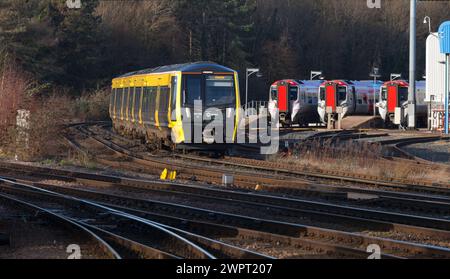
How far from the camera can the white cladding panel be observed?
141 feet

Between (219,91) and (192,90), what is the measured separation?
0.82 metres

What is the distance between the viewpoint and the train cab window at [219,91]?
2362 cm

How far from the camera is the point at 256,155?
26.2 meters

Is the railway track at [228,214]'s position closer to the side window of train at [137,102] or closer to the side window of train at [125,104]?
the side window of train at [137,102]

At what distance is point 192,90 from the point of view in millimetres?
23562

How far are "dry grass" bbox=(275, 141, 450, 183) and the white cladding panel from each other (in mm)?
18296

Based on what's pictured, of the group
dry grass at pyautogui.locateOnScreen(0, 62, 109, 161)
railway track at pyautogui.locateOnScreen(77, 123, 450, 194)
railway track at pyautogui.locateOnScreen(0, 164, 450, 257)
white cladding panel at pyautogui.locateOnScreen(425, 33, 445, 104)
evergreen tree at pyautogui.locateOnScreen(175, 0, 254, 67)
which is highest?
evergreen tree at pyautogui.locateOnScreen(175, 0, 254, 67)

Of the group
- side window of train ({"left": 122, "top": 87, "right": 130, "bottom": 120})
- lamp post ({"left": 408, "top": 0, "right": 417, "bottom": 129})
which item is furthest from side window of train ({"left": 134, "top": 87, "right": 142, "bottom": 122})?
lamp post ({"left": 408, "top": 0, "right": 417, "bottom": 129})

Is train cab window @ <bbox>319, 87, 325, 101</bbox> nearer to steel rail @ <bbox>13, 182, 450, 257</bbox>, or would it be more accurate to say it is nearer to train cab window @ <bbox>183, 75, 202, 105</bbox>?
train cab window @ <bbox>183, 75, 202, 105</bbox>

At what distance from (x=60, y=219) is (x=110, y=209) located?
1.30 m

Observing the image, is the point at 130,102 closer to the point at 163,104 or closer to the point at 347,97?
the point at 163,104

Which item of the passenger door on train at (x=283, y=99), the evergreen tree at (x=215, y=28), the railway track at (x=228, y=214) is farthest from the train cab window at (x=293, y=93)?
the railway track at (x=228, y=214)

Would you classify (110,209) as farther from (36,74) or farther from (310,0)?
(310,0)

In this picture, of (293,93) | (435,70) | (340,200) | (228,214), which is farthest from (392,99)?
(228,214)
